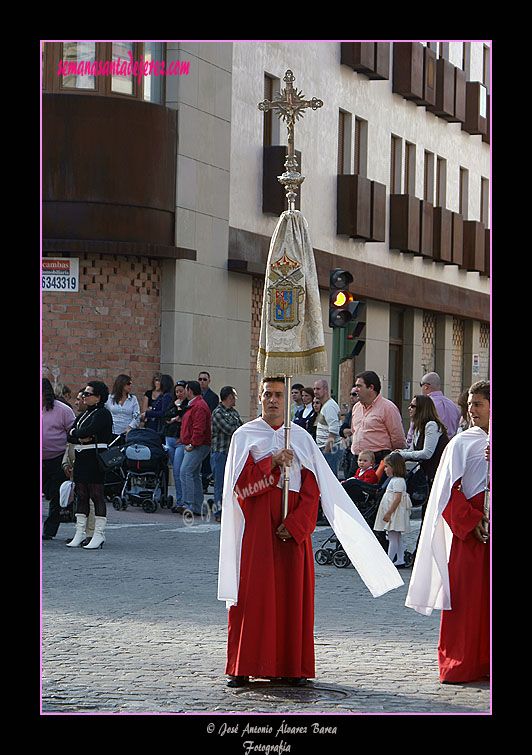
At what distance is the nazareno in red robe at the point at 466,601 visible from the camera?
25.6ft

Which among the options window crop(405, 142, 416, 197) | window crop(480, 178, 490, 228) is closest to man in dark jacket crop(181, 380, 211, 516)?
window crop(405, 142, 416, 197)

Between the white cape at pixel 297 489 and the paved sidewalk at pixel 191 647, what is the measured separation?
652 millimetres

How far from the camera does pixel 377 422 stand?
45.2ft

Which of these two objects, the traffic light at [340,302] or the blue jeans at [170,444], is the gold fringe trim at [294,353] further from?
the blue jeans at [170,444]

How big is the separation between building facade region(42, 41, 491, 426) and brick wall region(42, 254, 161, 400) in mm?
24

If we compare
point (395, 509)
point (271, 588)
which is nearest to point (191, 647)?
point (271, 588)

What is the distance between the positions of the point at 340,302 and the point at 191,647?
374 inches

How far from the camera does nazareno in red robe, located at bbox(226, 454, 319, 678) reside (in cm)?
750

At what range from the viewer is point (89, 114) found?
21.1m

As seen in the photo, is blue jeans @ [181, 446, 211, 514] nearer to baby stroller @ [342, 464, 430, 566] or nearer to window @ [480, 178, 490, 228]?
baby stroller @ [342, 464, 430, 566]

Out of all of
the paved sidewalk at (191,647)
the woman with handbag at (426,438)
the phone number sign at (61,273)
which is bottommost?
the paved sidewalk at (191,647)

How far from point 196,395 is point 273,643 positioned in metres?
10.5

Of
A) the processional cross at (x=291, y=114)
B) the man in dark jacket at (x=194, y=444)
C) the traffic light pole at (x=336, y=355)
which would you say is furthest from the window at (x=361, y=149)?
the processional cross at (x=291, y=114)
